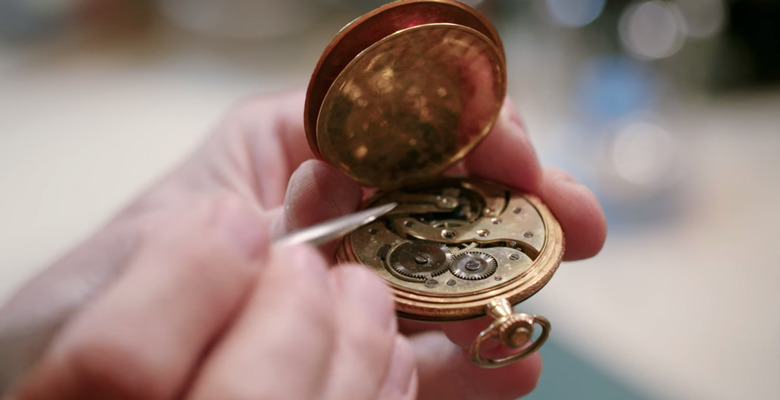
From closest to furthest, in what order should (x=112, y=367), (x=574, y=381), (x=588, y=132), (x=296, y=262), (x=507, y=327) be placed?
1. (x=112, y=367)
2. (x=296, y=262)
3. (x=507, y=327)
4. (x=574, y=381)
5. (x=588, y=132)

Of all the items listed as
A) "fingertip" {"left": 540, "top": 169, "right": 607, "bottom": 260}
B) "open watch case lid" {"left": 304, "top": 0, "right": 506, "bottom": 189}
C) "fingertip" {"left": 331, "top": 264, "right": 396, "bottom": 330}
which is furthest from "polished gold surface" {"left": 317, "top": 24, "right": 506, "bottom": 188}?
"fingertip" {"left": 331, "top": 264, "right": 396, "bottom": 330}

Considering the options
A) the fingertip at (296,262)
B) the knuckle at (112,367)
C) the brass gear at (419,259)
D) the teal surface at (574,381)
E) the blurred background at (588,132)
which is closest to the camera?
the knuckle at (112,367)

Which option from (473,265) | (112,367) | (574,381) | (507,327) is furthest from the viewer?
(574,381)

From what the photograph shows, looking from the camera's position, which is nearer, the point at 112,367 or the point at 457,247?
the point at 112,367

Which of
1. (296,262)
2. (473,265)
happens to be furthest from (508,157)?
(296,262)

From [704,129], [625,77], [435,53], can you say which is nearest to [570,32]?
[625,77]

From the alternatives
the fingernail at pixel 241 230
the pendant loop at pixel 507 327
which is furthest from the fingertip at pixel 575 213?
the fingernail at pixel 241 230

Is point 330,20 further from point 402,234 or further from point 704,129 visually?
point 402,234

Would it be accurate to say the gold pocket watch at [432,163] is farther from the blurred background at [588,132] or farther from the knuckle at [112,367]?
the blurred background at [588,132]

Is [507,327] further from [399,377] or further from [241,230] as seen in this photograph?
[241,230]
